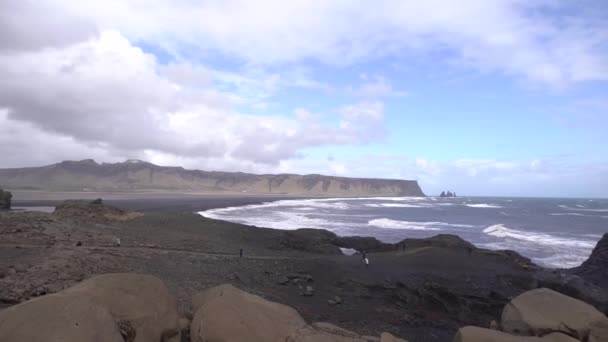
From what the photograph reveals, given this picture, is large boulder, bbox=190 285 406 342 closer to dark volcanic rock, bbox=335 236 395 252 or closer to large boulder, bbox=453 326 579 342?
large boulder, bbox=453 326 579 342

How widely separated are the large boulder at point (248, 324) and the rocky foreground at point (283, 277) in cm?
4

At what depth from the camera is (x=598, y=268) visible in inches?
764

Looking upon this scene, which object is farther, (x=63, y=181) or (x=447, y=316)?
(x=63, y=181)

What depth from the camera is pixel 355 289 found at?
1431cm

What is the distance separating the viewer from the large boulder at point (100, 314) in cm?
521

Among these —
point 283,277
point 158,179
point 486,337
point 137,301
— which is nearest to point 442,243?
point 283,277

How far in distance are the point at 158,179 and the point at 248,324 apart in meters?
164

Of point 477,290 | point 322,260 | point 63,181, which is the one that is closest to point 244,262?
point 322,260

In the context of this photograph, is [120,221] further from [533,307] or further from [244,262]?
[533,307]

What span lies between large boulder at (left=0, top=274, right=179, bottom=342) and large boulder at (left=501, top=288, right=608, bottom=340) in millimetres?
5253

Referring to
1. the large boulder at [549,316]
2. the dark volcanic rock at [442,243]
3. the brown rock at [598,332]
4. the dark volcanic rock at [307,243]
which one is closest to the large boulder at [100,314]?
the large boulder at [549,316]

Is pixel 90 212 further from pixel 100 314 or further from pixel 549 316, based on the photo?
pixel 549 316

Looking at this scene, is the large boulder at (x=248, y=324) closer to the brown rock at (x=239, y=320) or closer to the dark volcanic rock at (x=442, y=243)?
the brown rock at (x=239, y=320)

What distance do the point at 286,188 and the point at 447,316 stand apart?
166m
